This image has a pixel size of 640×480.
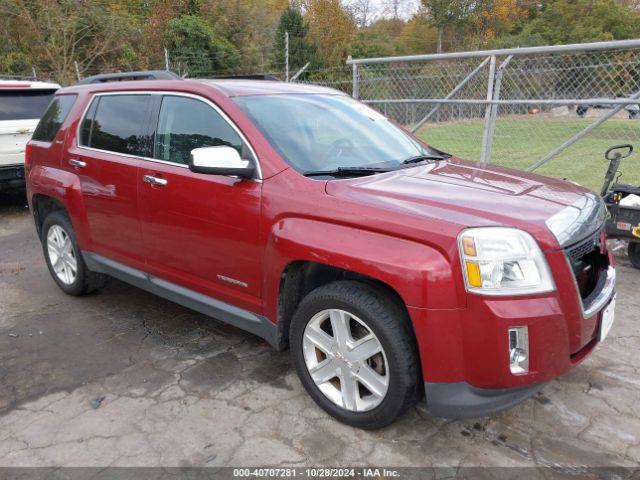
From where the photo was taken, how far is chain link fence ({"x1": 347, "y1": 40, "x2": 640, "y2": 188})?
5.63m

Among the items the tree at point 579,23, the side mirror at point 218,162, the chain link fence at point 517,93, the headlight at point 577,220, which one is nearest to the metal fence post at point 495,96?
the chain link fence at point 517,93

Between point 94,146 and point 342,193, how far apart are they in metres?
2.34

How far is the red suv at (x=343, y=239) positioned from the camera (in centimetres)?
229

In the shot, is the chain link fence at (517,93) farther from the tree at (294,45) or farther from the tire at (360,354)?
the tree at (294,45)

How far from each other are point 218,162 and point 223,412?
54.1 inches

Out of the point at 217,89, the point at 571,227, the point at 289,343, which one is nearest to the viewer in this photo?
the point at 571,227

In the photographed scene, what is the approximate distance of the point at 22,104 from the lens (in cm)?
758

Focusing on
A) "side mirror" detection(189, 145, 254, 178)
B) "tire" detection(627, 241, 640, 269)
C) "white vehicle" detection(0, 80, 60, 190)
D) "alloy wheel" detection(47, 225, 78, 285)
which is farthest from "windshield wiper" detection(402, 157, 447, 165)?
"white vehicle" detection(0, 80, 60, 190)

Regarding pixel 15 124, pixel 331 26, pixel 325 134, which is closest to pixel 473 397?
pixel 325 134

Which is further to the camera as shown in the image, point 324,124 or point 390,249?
point 324,124

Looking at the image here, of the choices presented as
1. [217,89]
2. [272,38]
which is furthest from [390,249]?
[272,38]

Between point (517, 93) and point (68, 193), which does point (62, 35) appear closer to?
point (68, 193)

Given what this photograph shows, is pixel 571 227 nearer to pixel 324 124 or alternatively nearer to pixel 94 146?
pixel 324 124

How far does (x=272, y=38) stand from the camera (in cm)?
3269
